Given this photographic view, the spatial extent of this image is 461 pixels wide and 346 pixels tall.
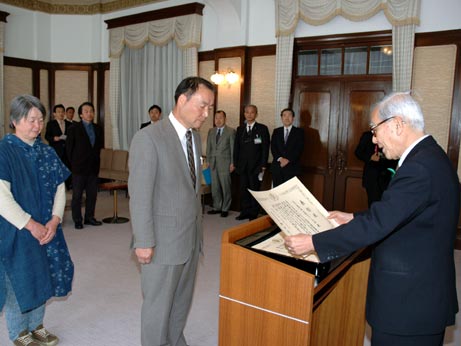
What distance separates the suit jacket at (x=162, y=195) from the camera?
2.07 metres

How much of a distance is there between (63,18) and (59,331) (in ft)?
27.8

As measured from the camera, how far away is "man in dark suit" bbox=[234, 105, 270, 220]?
641 centimetres

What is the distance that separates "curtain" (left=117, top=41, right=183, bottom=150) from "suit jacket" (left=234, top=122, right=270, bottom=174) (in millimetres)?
2206

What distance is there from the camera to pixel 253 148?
6.44 meters

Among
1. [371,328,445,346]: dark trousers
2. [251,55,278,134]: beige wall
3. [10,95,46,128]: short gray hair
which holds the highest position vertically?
[251,55,278,134]: beige wall

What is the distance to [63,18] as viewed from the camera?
9539 millimetres

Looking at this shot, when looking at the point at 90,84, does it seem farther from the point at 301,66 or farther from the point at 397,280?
the point at 397,280

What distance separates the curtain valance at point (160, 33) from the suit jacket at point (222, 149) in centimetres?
191

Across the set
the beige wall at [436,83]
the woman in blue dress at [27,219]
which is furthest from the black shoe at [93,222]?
the beige wall at [436,83]

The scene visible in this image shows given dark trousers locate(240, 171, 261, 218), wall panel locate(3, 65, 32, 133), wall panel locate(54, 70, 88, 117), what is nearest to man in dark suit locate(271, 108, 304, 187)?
dark trousers locate(240, 171, 261, 218)

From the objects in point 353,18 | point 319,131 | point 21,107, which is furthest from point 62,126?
point 21,107

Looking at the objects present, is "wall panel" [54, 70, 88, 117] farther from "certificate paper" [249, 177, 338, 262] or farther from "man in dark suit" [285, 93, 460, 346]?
"man in dark suit" [285, 93, 460, 346]

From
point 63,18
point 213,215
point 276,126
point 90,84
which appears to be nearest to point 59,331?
point 213,215

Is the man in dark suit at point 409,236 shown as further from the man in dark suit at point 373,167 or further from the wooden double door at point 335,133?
the wooden double door at point 335,133
